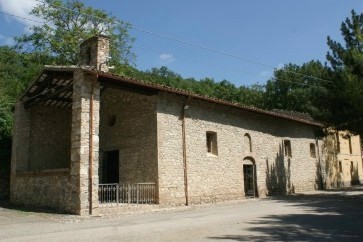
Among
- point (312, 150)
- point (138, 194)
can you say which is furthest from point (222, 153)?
point (312, 150)

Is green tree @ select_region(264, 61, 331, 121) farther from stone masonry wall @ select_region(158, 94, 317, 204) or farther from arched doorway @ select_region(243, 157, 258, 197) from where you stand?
arched doorway @ select_region(243, 157, 258, 197)

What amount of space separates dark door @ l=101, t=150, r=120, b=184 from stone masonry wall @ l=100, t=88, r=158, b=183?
319 millimetres

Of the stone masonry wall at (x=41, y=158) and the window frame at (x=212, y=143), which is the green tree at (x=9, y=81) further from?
the window frame at (x=212, y=143)

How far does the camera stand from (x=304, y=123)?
25781 millimetres

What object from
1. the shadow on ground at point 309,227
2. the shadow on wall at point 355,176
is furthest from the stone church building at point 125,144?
the shadow on wall at point 355,176

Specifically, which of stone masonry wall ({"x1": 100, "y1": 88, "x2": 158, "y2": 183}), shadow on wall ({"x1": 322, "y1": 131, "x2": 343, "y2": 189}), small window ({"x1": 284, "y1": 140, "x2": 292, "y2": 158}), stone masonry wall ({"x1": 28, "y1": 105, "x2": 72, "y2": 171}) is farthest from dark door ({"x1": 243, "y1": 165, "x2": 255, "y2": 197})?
stone masonry wall ({"x1": 28, "y1": 105, "x2": 72, "y2": 171})

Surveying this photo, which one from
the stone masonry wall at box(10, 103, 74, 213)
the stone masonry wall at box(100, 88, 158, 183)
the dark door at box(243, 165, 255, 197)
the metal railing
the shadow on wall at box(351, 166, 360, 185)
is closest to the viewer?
the stone masonry wall at box(10, 103, 74, 213)

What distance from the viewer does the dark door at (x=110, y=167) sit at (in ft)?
58.4

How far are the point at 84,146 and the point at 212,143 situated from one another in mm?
7262

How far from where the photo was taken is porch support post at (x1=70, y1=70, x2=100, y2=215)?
12891 mm

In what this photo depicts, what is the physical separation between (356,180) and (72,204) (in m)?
28.7

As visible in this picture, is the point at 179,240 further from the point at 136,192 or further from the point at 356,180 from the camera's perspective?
the point at 356,180

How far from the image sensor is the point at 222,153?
18.8 meters

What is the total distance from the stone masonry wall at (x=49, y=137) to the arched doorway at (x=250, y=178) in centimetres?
950
